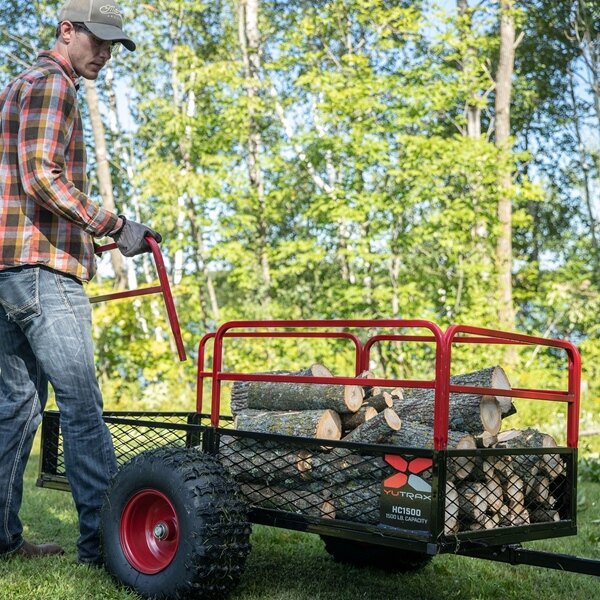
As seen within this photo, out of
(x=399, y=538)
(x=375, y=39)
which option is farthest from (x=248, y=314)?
(x=399, y=538)

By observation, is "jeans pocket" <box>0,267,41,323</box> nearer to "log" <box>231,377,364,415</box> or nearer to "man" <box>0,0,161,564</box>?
"man" <box>0,0,161,564</box>

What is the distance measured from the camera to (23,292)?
3.76 m

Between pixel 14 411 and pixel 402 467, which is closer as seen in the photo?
pixel 402 467

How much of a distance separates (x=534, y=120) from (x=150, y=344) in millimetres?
16902

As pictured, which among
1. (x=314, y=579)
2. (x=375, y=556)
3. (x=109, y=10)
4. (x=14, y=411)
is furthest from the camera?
(x=375, y=556)

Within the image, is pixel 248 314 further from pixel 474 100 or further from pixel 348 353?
pixel 474 100

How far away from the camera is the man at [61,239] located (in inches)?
145

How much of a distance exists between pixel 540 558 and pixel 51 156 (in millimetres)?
2394

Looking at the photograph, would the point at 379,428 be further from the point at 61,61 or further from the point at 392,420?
the point at 61,61

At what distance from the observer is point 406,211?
1232 centimetres

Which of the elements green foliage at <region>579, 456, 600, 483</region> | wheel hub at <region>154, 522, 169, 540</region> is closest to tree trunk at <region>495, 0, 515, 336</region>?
green foliage at <region>579, 456, 600, 483</region>

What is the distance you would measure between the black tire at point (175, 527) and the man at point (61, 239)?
0.26 meters

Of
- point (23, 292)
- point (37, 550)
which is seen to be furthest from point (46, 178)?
point (37, 550)

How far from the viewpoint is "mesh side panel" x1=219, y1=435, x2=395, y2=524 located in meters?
3.33
